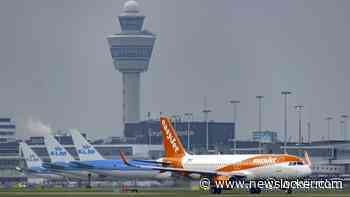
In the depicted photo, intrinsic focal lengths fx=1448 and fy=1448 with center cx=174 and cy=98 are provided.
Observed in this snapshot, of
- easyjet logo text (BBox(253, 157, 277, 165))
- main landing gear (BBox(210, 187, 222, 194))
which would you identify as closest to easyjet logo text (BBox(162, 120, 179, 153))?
easyjet logo text (BBox(253, 157, 277, 165))

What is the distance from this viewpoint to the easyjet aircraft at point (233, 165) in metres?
161

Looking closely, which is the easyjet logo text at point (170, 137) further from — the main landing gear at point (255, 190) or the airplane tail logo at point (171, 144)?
the main landing gear at point (255, 190)

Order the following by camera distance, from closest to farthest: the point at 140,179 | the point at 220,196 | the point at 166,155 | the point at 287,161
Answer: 1. the point at 220,196
2. the point at 287,161
3. the point at 166,155
4. the point at 140,179

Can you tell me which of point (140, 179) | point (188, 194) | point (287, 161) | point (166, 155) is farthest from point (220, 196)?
point (140, 179)

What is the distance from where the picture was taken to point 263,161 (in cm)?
16238

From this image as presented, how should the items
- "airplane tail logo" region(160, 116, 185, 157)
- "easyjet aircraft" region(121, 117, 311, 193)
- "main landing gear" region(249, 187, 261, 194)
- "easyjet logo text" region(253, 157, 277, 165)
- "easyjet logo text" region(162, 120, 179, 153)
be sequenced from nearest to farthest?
"main landing gear" region(249, 187, 261, 194) → "easyjet aircraft" region(121, 117, 311, 193) → "easyjet logo text" region(253, 157, 277, 165) → "airplane tail logo" region(160, 116, 185, 157) → "easyjet logo text" region(162, 120, 179, 153)

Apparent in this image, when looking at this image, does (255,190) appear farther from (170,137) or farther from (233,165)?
(170,137)

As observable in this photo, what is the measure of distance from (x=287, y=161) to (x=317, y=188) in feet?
33.9

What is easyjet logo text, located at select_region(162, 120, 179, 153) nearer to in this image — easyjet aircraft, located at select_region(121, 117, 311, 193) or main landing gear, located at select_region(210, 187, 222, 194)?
easyjet aircraft, located at select_region(121, 117, 311, 193)

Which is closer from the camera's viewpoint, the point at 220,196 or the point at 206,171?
the point at 220,196

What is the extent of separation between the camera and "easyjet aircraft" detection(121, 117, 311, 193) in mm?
161000

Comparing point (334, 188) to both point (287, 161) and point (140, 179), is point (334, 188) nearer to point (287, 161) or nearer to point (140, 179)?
point (287, 161)

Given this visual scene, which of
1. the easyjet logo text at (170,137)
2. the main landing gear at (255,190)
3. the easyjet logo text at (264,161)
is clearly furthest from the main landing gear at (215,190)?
the easyjet logo text at (170,137)

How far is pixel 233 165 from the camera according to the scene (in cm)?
16450
